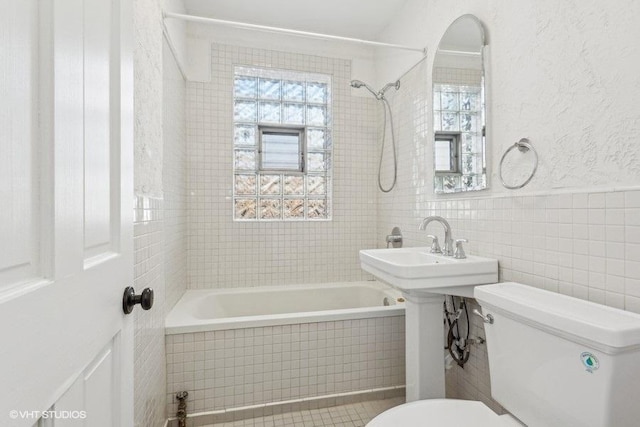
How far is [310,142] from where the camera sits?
110 inches

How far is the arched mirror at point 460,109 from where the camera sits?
156 cm

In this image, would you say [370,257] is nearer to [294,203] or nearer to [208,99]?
[294,203]

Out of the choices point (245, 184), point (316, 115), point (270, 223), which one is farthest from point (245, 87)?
point (270, 223)

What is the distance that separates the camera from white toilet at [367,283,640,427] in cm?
76

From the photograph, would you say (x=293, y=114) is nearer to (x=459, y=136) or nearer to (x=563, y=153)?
(x=459, y=136)

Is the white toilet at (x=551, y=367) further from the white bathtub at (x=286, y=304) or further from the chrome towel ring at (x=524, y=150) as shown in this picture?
the white bathtub at (x=286, y=304)

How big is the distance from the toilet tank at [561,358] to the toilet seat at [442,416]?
68 mm

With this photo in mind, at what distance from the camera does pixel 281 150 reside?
278 cm

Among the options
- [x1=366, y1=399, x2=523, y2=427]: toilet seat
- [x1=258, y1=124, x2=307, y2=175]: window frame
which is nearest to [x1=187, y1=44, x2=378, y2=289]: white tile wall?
[x1=258, y1=124, x2=307, y2=175]: window frame

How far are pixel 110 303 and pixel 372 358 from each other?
162 cm

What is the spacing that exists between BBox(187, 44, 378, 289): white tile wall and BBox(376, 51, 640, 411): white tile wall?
0.73 metres

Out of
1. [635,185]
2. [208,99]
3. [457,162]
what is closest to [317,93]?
[208,99]

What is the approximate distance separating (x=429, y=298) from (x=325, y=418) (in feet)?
3.08

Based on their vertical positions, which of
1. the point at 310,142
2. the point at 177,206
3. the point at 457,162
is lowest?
the point at 177,206
